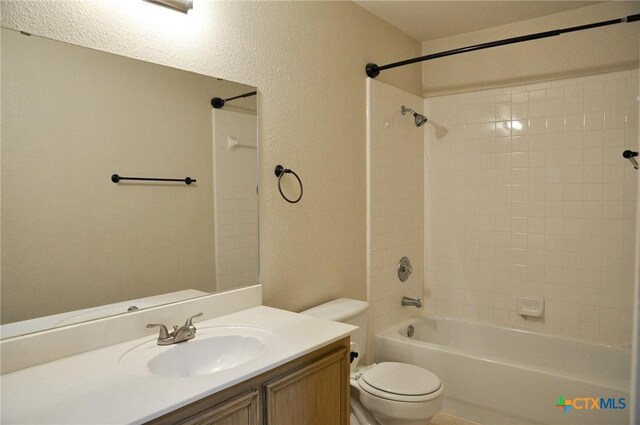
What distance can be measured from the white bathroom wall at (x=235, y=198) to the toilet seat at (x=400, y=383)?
819 mm

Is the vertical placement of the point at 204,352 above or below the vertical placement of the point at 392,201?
below

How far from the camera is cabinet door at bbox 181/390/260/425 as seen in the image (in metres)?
1.09

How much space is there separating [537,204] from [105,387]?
2802 mm

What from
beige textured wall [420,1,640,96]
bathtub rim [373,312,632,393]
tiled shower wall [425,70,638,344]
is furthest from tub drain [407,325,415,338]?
beige textured wall [420,1,640,96]

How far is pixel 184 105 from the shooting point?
166 centimetres

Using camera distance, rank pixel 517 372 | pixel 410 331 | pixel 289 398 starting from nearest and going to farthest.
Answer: pixel 289 398 < pixel 517 372 < pixel 410 331

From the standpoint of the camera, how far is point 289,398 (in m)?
1.35

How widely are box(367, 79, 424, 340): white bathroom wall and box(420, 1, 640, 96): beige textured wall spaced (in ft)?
1.08

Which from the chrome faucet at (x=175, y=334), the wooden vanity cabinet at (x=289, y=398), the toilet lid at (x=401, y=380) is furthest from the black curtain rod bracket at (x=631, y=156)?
the chrome faucet at (x=175, y=334)

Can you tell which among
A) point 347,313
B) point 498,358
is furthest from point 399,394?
point 498,358

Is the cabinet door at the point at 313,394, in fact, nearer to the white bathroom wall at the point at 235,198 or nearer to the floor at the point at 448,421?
the white bathroom wall at the point at 235,198

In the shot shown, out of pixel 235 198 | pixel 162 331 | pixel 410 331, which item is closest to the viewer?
pixel 162 331

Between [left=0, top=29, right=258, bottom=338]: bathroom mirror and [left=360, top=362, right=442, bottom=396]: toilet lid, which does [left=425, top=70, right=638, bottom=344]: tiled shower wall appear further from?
[left=0, top=29, right=258, bottom=338]: bathroom mirror

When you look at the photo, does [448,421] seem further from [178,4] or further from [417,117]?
[178,4]
